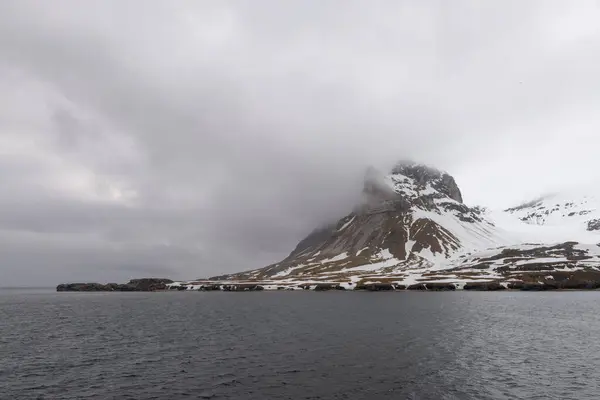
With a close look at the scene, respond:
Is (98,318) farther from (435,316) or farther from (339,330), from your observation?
(435,316)

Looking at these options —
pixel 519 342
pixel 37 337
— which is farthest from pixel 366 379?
pixel 37 337

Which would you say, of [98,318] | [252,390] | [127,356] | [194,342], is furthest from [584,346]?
[98,318]

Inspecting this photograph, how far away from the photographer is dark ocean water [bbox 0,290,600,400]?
38.6m

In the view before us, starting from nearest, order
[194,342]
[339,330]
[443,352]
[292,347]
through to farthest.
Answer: [443,352] < [292,347] < [194,342] < [339,330]

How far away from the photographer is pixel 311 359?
51125 millimetres

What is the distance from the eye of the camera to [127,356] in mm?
54844

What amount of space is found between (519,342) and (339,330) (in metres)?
30.4

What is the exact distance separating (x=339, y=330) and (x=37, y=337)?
56.6 m

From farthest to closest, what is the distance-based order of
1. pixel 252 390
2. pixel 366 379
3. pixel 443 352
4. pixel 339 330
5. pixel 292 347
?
pixel 339 330, pixel 292 347, pixel 443 352, pixel 366 379, pixel 252 390

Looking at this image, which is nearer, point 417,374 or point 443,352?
point 417,374

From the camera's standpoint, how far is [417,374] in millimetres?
43312

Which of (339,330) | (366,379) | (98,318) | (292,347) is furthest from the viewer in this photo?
(98,318)

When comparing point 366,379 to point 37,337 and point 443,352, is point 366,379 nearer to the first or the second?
point 443,352

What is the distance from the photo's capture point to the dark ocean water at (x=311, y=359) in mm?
38562
